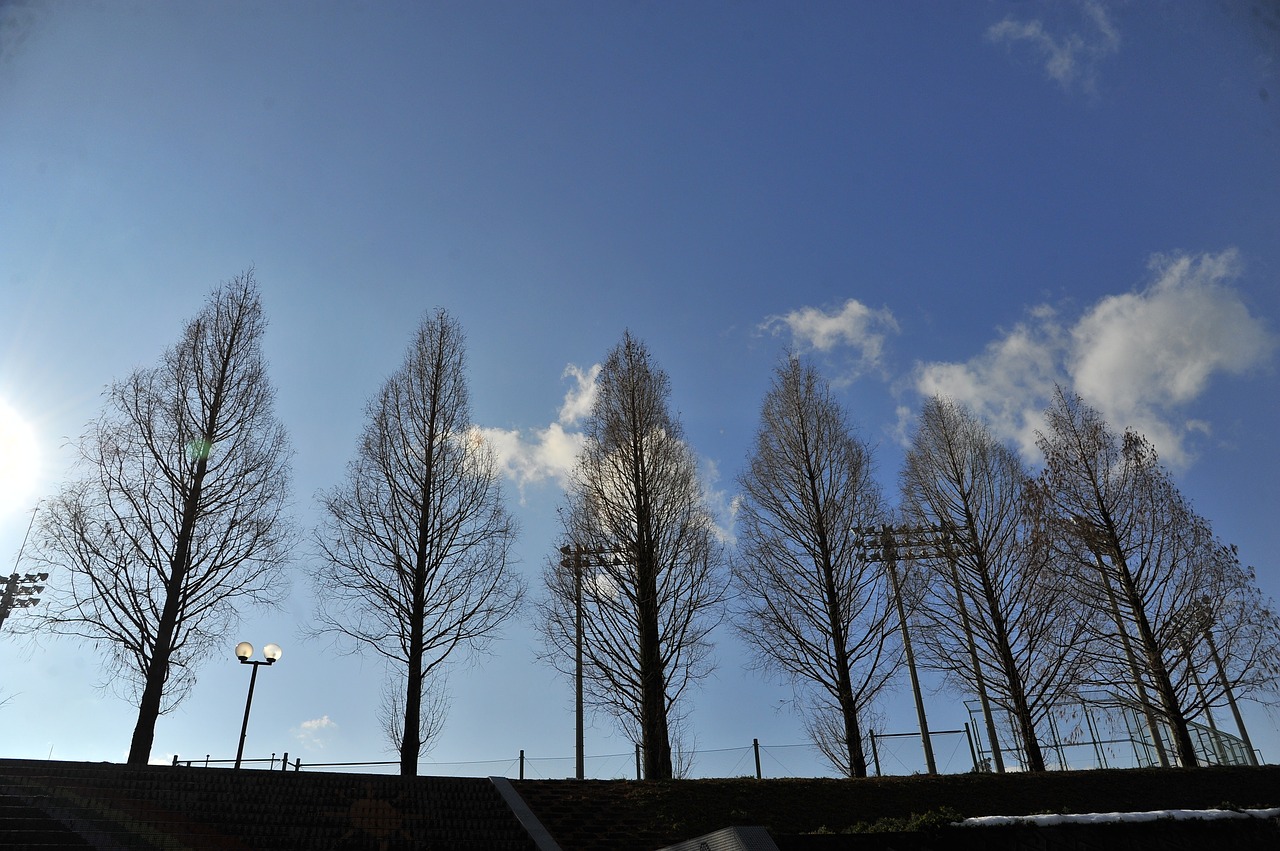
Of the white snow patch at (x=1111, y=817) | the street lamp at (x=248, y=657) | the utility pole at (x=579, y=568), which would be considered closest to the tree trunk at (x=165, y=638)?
the street lamp at (x=248, y=657)

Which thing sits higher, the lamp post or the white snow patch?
the lamp post

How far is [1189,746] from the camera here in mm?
14516

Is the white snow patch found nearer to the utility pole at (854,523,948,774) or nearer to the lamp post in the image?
the utility pole at (854,523,948,774)

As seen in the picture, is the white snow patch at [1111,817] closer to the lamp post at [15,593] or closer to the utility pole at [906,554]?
the utility pole at [906,554]

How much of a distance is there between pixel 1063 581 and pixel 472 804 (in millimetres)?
12386

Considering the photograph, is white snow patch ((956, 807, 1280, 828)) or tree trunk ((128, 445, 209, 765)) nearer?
white snow patch ((956, 807, 1280, 828))

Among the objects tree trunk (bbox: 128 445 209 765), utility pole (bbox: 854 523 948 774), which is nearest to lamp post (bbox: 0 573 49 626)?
tree trunk (bbox: 128 445 209 765)

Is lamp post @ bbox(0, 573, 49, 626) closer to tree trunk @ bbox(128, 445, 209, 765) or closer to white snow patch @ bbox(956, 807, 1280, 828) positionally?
tree trunk @ bbox(128, 445, 209, 765)

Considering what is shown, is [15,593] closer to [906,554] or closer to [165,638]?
[165,638]

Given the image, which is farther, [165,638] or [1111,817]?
[165,638]

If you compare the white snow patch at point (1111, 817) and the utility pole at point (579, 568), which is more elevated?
the utility pole at point (579, 568)

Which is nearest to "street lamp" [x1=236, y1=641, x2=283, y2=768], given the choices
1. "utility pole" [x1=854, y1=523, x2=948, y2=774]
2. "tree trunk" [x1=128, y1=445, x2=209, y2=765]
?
"tree trunk" [x1=128, y1=445, x2=209, y2=765]

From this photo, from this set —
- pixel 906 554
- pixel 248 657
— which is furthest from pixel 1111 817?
pixel 248 657

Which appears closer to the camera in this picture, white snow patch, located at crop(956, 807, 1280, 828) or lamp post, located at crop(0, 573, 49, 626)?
white snow patch, located at crop(956, 807, 1280, 828)
